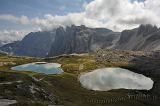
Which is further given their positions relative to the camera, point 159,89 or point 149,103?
point 159,89

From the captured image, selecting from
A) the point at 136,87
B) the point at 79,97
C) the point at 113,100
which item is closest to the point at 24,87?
the point at 79,97

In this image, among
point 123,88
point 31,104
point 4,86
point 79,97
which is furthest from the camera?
point 123,88

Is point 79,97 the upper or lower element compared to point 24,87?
lower

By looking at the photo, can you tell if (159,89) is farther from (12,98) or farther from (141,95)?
(12,98)

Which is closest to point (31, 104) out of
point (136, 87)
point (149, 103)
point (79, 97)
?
point (79, 97)

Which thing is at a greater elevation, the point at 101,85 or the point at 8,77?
the point at 8,77

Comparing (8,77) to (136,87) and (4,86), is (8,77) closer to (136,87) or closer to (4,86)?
(4,86)

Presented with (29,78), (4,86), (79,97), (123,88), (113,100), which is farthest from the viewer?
(123,88)

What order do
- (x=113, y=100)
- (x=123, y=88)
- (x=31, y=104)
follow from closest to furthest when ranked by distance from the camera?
(x=31, y=104), (x=113, y=100), (x=123, y=88)

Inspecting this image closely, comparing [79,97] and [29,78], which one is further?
[79,97]
